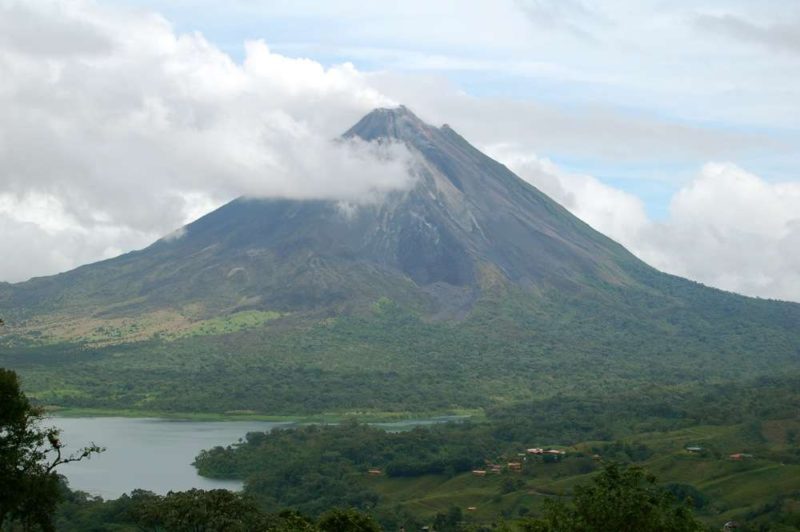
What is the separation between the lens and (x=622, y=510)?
25203 mm

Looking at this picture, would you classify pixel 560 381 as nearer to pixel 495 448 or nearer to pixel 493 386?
pixel 493 386

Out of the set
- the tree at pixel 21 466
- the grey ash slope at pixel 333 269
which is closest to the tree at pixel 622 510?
the tree at pixel 21 466

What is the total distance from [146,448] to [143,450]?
1.38m

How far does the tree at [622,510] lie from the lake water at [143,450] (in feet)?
171

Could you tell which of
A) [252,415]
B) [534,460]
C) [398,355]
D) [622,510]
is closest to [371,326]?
[398,355]

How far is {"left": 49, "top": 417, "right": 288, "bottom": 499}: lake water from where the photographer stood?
79.6 meters

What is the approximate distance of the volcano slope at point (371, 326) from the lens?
138 m

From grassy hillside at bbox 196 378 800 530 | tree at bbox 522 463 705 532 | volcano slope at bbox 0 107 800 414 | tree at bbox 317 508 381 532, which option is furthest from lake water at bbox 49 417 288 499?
tree at bbox 522 463 705 532

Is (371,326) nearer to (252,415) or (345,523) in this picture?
(252,415)

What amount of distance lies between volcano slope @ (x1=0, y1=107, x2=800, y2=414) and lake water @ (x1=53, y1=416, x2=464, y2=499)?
11519mm

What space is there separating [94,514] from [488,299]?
12431 centimetres

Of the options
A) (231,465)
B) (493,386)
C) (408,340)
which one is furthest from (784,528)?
(408,340)

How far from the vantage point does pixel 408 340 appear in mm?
160375

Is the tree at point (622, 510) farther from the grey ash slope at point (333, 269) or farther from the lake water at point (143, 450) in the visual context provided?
the grey ash slope at point (333, 269)
